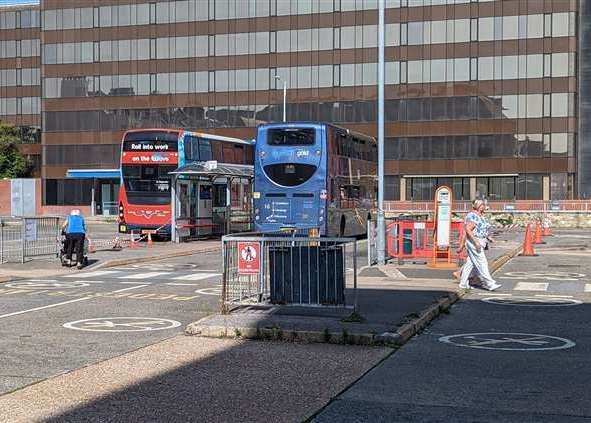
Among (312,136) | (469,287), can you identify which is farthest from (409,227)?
(312,136)

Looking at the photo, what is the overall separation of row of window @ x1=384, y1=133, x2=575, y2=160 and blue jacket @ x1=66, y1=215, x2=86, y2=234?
188ft

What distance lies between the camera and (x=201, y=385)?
7223 mm

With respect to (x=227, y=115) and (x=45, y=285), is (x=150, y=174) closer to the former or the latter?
(x=45, y=285)

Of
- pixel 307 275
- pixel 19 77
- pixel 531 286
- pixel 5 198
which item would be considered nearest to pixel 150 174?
pixel 531 286

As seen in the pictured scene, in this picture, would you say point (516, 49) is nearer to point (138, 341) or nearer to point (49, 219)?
point (49, 219)

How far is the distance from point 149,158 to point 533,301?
20.5m

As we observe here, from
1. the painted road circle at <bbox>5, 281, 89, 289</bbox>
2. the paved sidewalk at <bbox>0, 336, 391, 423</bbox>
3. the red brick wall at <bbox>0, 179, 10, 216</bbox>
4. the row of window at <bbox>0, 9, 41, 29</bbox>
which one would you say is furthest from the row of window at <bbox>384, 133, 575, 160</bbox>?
the paved sidewalk at <bbox>0, 336, 391, 423</bbox>

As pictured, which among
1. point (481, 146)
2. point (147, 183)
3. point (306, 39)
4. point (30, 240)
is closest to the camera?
point (30, 240)

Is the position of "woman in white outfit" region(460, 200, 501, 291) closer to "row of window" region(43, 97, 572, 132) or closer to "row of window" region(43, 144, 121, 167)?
"row of window" region(43, 97, 572, 132)

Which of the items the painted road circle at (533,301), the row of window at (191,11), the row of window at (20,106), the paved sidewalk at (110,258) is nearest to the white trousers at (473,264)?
the painted road circle at (533,301)

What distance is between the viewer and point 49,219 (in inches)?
862

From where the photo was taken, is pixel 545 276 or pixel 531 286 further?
pixel 545 276

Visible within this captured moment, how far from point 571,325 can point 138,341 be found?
6.07 m

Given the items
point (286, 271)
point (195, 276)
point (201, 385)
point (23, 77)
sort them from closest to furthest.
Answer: point (201, 385) < point (286, 271) < point (195, 276) < point (23, 77)
